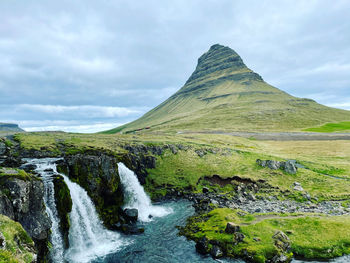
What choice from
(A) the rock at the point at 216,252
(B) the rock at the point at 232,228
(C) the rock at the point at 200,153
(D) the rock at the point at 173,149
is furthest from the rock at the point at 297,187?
(D) the rock at the point at 173,149

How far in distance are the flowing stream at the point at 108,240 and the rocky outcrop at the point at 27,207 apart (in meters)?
3.45

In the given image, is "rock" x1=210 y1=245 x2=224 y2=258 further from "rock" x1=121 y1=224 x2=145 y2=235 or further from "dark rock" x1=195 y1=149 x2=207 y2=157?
"dark rock" x1=195 y1=149 x2=207 y2=157

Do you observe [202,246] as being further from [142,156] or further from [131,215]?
[142,156]

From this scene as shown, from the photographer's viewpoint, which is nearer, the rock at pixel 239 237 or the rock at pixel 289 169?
the rock at pixel 239 237

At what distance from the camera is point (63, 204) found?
99.8ft

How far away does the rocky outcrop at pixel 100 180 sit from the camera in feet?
125

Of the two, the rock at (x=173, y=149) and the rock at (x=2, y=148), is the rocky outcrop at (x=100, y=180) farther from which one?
the rock at (x=173, y=149)

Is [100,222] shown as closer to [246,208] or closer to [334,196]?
[246,208]

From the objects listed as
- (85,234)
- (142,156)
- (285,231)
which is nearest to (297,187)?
(285,231)

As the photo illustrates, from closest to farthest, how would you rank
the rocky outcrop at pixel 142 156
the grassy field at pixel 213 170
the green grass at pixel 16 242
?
the green grass at pixel 16 242 < the grassy field at pixel 213 170 < the rocky outcrop at pixel 142 156

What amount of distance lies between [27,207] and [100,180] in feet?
58.9

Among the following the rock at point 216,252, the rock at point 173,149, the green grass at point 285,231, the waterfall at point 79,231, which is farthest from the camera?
the rock at point 173,149

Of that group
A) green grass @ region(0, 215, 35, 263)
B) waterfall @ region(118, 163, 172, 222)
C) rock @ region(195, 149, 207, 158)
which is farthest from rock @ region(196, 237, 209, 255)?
rock @ region(195, 149, 207, 158)

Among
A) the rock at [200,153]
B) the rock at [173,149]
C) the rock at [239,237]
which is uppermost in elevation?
the rock at [173,149]
